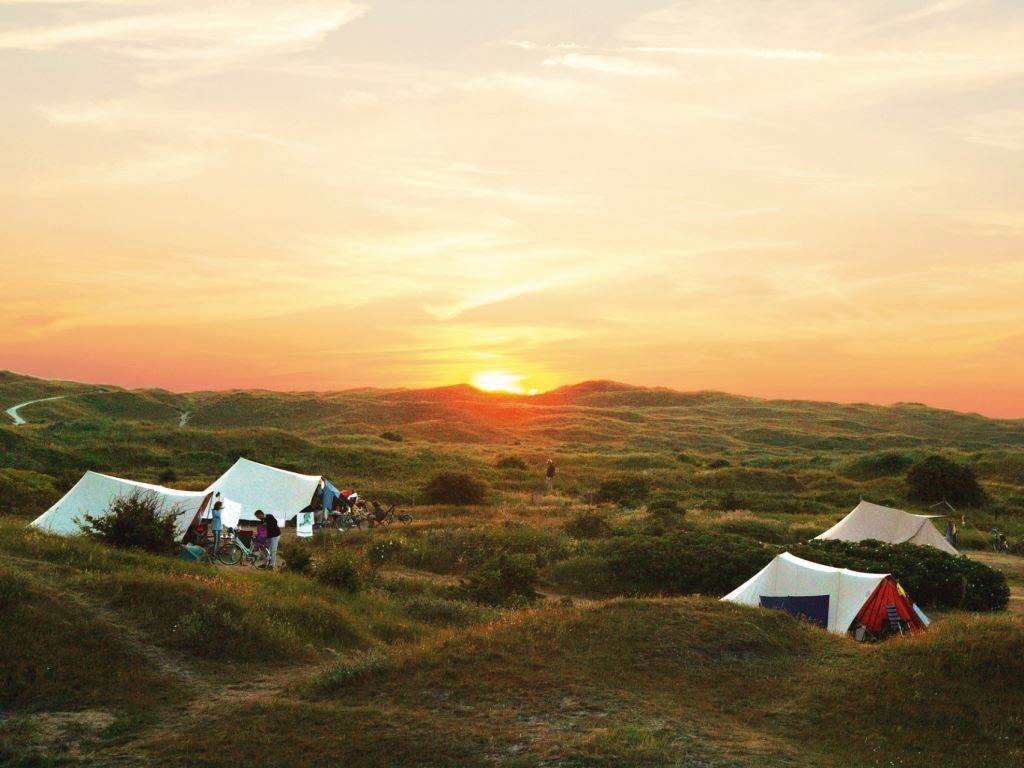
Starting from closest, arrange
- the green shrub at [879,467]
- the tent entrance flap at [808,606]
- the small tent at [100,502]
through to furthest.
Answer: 1. the tent entrance flap at [808,606]
2. the small tent at [100,502]
3. the green shrub at [879,467]

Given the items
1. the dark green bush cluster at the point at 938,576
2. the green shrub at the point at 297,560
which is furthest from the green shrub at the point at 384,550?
the dark green bush cluster at the point at 938,576

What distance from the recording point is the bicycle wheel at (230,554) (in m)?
29.3

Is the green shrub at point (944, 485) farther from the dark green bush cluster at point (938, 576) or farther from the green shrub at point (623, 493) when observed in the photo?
the dark green bush cluster at point (938, 576)

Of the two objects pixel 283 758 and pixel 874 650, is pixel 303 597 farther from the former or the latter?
pixel 874 650

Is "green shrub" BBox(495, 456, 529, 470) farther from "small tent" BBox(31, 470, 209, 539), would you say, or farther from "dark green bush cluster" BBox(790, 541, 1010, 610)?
"dark green bush cluster" BBox(790, 541, 1010, 610)

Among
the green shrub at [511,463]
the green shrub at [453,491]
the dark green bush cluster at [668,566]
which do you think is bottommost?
the dark green bush cluster at [668,566]

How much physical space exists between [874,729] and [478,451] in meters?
73.6

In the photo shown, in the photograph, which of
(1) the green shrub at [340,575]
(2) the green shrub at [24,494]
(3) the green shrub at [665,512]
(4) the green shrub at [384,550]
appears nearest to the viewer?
(1) the green shrub at [340,575]

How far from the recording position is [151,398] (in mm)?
132500

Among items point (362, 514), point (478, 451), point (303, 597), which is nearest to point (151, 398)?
point (478, 451)

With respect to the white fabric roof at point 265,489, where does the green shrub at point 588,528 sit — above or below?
below

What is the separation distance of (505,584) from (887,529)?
60.9ft

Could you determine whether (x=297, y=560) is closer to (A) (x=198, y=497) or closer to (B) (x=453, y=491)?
(A) (x=198, y=497)

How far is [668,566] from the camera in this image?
32.1 m
